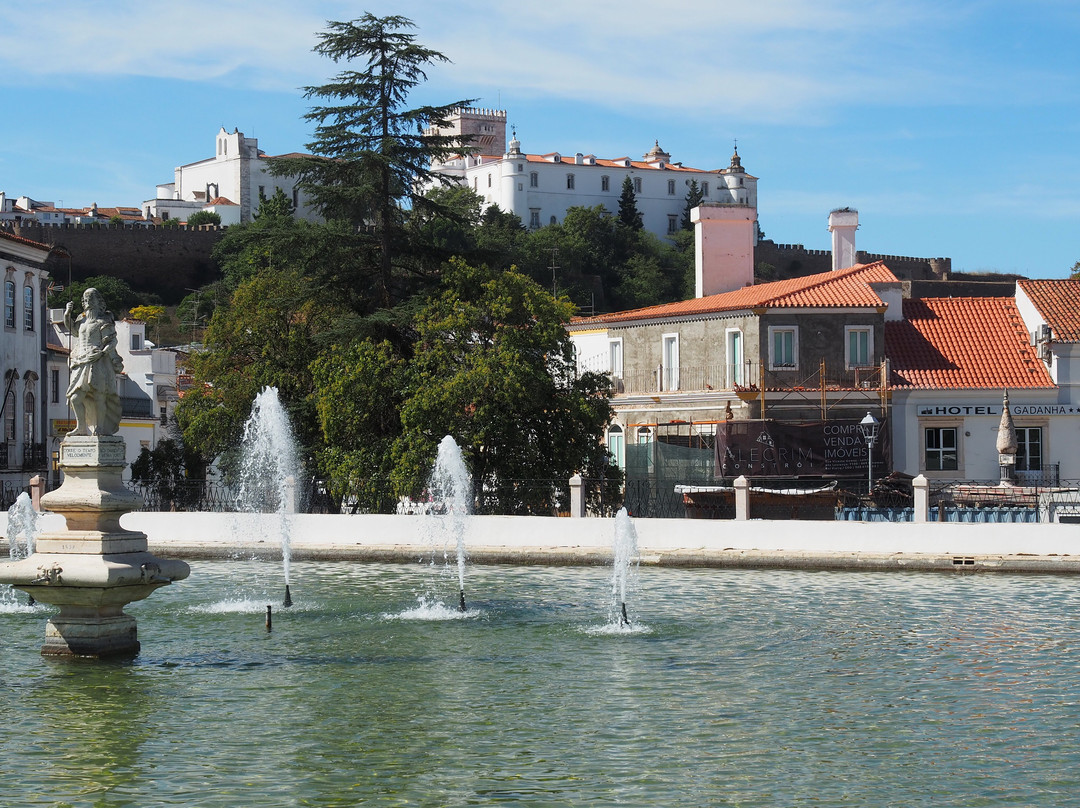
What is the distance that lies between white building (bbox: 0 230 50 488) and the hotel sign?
28.6m

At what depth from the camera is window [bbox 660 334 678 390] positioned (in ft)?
135

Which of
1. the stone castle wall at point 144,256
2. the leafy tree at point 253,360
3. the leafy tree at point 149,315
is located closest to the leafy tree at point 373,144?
the leafy tree at point 253,360

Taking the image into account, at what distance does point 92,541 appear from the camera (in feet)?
52.9

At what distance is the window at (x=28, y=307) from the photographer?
46656 millimetres

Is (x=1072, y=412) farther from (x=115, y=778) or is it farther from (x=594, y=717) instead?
(x=115, y=778)

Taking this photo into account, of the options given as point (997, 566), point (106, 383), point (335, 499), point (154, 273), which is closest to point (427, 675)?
point (106, 383)

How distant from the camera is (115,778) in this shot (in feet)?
39.9

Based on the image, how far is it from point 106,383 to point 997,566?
56.8 feet

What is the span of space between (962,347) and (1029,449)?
3.78 meters

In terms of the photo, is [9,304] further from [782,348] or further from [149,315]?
[149,315]

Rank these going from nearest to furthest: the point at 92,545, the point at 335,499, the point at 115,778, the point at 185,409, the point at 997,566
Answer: the point at 115,778 < the point at 92,545 < the point at 997,566 < the point at 335,499 < the point at 185,409

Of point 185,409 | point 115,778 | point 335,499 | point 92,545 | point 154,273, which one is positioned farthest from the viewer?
point 154,273

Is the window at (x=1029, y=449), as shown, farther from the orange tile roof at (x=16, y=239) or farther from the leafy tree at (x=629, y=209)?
the leafy tree at (x=629, y=209)

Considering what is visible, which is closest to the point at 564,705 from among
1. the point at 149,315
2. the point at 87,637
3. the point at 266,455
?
the point at 87,637
